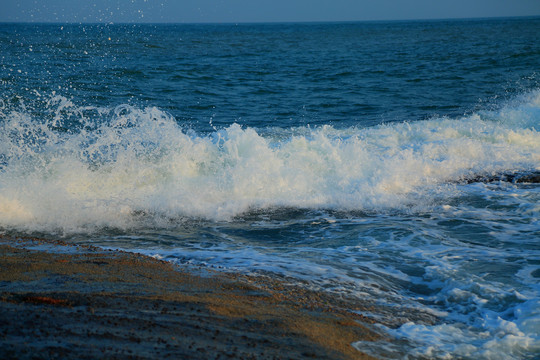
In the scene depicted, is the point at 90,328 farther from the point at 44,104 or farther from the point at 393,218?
the point at 44,104

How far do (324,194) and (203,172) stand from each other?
1.93m

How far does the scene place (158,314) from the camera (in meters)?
3.53

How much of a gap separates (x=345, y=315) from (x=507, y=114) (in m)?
10.2

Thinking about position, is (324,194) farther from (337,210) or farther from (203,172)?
(203,172)

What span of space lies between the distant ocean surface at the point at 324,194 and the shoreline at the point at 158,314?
339mm

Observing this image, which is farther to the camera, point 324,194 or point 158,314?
point 324,194

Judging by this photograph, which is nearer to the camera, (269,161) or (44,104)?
(269,161)

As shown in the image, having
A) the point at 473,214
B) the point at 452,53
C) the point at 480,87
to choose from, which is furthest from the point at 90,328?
the point at 452,53

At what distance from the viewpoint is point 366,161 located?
8828 millimetres

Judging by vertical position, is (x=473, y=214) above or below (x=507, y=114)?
below

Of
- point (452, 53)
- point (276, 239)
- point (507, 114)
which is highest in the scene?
point (452, 53)

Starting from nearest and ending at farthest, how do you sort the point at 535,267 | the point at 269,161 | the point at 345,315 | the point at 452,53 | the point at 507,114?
1. the point at 345,315
2. the point at 535,267
3. the point at 269,161
4. the point at 507,114
5. the point at 452,53

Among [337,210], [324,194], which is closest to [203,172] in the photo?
[324,194]

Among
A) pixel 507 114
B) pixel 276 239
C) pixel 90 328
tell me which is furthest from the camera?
pixel 507 114
